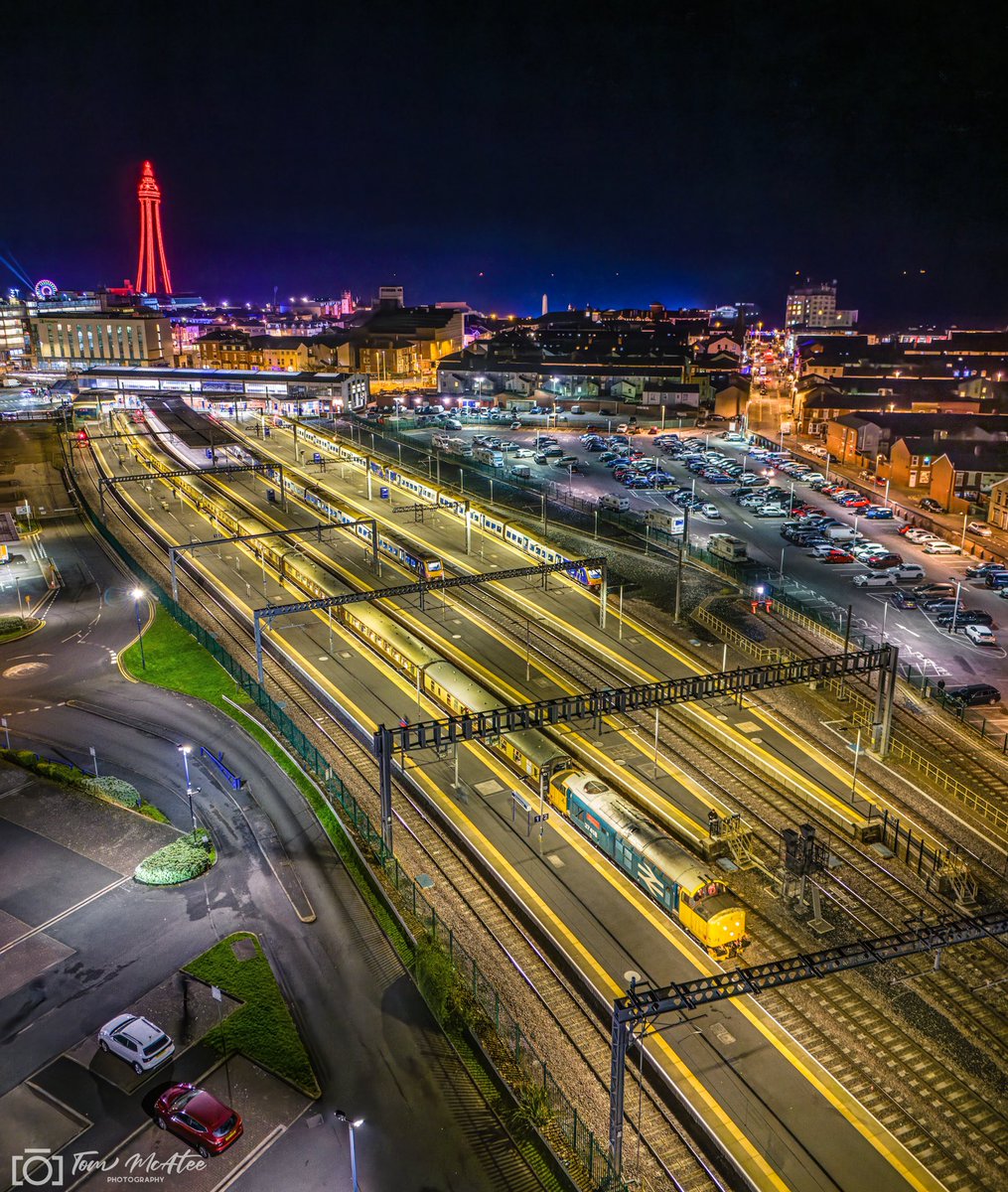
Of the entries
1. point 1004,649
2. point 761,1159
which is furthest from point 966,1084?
point 1004,649

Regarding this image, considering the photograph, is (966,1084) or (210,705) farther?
(210,705)

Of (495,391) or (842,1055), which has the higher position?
(495,391)

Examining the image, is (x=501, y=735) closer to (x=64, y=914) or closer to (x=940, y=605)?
(x=64, y=914)

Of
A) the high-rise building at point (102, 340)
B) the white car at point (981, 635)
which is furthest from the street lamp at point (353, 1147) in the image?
the high-rise building at point (102, 340)

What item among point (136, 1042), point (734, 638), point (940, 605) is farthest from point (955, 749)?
point (136, 1042)

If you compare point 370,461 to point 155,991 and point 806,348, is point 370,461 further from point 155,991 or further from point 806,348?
point 806,348

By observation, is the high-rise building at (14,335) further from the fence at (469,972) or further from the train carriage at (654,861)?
the train carriage at (654,861)

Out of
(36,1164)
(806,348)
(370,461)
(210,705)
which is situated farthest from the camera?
(806,348)
